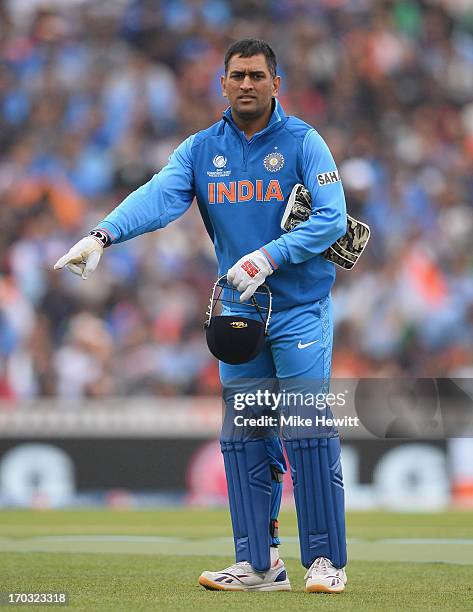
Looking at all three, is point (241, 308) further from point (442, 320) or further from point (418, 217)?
point (418, 217)

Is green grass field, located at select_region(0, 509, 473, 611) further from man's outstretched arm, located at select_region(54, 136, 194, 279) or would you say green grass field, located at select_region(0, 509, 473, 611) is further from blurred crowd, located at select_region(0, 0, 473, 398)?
blurred crowd, located at select_region(0, 0, 473, 398)

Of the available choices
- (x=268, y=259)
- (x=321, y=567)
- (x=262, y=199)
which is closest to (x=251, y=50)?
(x=262, y=199)

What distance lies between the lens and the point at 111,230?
5.61 metres

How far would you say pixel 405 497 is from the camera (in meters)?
12.1

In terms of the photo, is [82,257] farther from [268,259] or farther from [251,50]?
[251,50]

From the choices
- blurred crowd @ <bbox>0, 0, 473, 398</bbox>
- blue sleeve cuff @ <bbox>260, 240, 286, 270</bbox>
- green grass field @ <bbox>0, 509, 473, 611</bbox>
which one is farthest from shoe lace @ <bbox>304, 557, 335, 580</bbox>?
blurred crowd @ <bbox>0, 0, 473, 398</bbox>

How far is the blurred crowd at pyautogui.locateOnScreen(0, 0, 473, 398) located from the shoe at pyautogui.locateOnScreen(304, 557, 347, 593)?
285 inches

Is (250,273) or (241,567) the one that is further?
(241,567)

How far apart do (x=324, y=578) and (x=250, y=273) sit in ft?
4.18

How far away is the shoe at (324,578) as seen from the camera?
17.7 ft

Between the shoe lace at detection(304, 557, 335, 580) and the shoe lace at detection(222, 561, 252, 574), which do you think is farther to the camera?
the shoe lace at detection(222, 561, 252, 574)

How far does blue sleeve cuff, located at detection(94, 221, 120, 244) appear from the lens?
18.4 feet

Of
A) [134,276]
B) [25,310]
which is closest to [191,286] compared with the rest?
[134,276]

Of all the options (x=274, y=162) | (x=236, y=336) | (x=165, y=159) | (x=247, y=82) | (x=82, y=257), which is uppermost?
(x=165, y=159)
